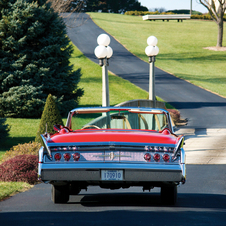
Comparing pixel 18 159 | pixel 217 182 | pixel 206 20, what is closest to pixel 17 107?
pixel 18 159

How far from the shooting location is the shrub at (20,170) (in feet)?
32.1

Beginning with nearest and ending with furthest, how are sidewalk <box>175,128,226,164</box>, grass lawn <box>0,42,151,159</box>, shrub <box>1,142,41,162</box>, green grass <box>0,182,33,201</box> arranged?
green grass <box>0,182,33,201</box> → shrub <box>1,142,41,162</box> → sidewalk <box>175,128,226,164</box> → grass lawn <box>0,42,151,159</box>

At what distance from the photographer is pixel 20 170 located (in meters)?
10.1

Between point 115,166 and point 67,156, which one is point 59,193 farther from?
point 115,166

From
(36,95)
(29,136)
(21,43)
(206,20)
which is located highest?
(206,20)

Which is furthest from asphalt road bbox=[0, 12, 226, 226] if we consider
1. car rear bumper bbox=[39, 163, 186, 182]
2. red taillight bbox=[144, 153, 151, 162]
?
red taillight bbox=[144, 153, 151, 162]

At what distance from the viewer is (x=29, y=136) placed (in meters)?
19.6

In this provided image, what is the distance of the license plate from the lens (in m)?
6.22

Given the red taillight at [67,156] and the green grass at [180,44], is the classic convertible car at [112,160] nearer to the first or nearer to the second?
the red taillight at [67,156]

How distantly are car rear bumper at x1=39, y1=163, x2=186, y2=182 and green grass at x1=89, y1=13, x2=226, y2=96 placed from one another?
33497 mm

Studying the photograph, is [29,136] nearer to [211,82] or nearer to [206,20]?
[211,82]

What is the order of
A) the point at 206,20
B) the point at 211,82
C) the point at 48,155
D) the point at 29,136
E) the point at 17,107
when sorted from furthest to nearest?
the point at 206,20, the point at 211,82, the point at 17,107, the point at 29,136, the point at 48,155

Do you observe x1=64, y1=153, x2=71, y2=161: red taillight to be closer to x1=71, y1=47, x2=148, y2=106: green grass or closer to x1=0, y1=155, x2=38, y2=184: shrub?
x1=0, y1=155, x2=38, y2=184: shrub
